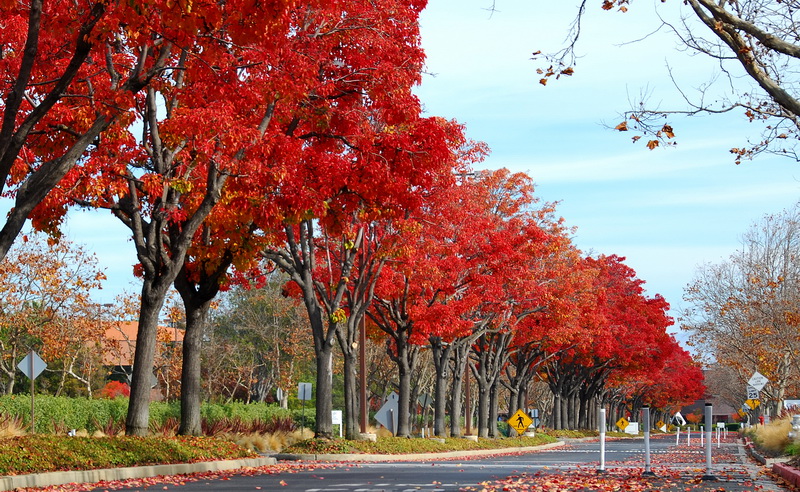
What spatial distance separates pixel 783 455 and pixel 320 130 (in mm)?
14751

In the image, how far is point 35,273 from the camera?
39.7 meters

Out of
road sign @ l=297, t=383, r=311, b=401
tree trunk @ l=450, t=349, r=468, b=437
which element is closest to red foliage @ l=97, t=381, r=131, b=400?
tree trunk @ l=450, t=349, r=468, b=437

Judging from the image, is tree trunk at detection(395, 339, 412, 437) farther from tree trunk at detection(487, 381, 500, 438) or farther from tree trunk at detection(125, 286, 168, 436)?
tree trunk at detection(125, 286, 168, 436)

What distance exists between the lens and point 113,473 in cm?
1611

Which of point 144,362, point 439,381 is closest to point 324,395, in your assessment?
point 144,362

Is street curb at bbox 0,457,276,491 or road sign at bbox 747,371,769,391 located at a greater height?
road sign at bbox 747,371,769,391

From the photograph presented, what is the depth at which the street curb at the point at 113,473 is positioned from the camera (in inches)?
542

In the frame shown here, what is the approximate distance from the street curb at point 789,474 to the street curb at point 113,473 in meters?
10.4

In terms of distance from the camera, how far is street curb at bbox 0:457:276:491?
13775 mm

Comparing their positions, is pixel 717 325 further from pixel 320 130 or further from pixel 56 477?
pixel 56 477

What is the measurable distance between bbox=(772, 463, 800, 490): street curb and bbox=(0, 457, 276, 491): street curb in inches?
409

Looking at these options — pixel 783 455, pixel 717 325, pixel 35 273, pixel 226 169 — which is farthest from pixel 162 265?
pixel 717 325

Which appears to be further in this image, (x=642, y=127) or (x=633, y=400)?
(x=633, y=400)

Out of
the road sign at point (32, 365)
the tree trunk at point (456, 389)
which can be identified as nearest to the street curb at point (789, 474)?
the road sign at point (32, 365)
